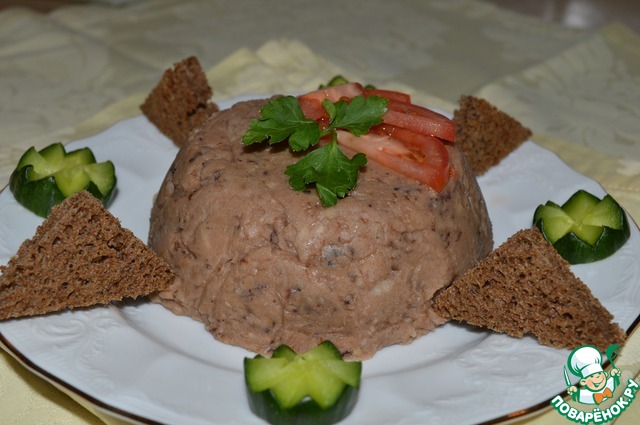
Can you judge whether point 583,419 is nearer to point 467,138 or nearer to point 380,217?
point 380,217

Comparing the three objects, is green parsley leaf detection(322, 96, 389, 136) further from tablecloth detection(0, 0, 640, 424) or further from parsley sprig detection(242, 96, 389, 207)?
tablecloth detection(0, 0, 640, 424)

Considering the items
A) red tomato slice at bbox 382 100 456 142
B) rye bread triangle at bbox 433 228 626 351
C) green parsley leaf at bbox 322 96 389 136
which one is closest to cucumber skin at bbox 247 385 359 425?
rye bread triangle at bbox 433 228 626 351

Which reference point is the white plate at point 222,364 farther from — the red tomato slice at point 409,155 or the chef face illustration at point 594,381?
the red tomato slice at point 409,155

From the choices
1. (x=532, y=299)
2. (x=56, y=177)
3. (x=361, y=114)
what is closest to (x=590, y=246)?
(x=532, y=299)

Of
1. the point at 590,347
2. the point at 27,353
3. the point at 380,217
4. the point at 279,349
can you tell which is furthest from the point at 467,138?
the point at 27,353

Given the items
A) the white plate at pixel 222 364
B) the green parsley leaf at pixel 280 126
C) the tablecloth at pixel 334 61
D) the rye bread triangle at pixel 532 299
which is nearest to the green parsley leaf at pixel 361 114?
the green parsley leaf at pixel 280 126
